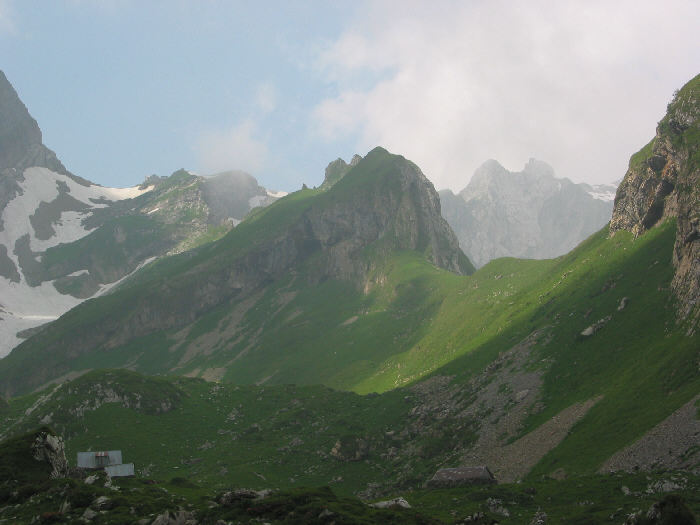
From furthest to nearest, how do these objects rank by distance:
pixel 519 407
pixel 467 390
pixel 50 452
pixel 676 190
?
1. pixel 467 390
2. pixel 676 190
3. pixel 519 407
4. pixel 50 452

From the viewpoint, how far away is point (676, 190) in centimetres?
11662

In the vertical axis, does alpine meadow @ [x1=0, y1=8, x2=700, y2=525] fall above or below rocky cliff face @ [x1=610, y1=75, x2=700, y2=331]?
below

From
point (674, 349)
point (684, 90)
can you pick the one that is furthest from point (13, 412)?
point (684, 90)

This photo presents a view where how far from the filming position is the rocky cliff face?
95.6m

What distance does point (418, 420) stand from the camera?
12112cm

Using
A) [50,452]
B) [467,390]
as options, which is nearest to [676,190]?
[467,390]

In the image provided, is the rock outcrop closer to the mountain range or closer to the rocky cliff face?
the mountain range

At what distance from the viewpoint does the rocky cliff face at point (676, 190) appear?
95625 millimetres

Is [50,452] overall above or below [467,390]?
above

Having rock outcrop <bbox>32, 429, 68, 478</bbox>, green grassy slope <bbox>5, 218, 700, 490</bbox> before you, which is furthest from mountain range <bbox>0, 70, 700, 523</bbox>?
rock outcrop <bbox>32, 429, 68, 478</bbox>

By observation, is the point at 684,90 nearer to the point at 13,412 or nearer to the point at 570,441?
the point at 570,441

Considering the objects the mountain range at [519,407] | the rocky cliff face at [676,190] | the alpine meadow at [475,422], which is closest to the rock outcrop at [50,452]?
the alpine meadow at [475,422]

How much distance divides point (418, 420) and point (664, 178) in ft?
216

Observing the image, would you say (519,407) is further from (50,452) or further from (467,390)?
(50,452)
